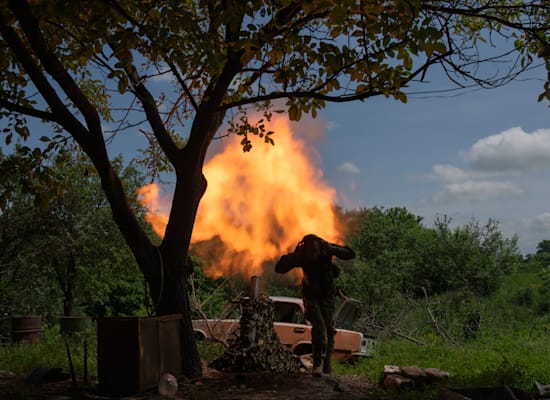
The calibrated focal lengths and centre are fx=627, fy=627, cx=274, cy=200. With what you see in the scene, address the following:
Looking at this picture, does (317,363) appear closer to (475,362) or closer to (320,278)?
(320,278)

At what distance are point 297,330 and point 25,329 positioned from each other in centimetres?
789

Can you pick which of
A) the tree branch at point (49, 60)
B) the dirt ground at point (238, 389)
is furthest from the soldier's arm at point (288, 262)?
the tree branch at point (49, 60)

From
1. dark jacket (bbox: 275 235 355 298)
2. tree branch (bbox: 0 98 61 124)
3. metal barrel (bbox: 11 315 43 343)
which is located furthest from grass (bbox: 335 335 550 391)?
metal barrel (bbox: 11 315 43 343)

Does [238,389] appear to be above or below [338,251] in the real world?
below

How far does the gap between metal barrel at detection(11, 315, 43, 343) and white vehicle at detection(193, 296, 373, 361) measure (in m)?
5.29

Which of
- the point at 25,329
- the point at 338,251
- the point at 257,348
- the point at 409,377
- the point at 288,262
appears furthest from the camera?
the point at 25,329

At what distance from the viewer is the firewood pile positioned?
1109 cm

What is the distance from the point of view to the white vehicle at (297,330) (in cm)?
1320

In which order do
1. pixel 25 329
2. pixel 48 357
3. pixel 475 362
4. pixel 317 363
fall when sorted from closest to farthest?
pixel 317 363, pixel 475 362, pixel 48 357, pixel 25 329

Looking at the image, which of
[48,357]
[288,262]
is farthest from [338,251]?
[48,357]

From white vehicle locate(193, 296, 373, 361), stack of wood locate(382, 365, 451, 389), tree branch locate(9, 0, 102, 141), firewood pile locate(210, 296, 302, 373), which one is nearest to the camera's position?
tree branch locate(9, 0, 102, 141)

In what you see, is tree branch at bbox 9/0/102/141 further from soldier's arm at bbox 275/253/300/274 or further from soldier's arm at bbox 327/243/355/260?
soldier's arm at bbox 327/243/355/260

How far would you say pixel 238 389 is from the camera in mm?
9508

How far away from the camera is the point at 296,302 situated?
539 inches
